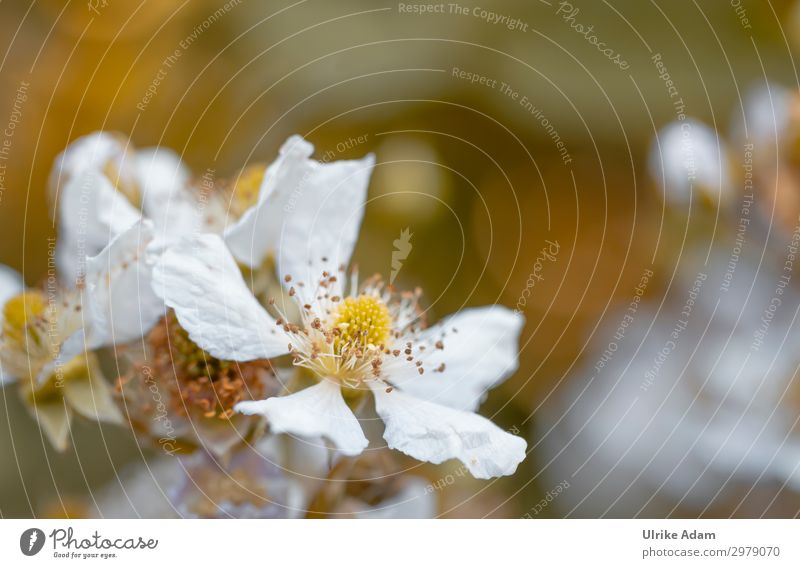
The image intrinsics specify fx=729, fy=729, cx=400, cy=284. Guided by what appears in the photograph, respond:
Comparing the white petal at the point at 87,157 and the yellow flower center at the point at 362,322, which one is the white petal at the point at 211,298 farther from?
the white petal at the point at 87,157

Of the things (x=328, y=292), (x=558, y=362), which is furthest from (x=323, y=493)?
(x=558, y=362)

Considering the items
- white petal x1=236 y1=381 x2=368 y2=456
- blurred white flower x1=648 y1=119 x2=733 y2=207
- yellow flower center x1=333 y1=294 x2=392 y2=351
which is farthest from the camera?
blurred white flower x1=648 y1=119 x2=733 y2=207

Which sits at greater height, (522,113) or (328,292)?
(522,113)

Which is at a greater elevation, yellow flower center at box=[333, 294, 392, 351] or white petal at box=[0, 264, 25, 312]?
white petal at box=[0, 264, 25, 312]

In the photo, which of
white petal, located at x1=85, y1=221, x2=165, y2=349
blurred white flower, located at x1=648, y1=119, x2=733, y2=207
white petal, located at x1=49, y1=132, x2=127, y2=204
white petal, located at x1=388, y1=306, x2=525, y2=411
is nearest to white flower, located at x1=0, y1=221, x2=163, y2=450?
white petal, located at x1=85, y1=221, x2=165, y2=349

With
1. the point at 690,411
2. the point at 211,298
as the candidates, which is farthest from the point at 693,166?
the point at 211,298

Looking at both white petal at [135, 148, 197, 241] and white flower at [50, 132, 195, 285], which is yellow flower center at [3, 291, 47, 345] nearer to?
white flower at [50, 132, 195, 285]
